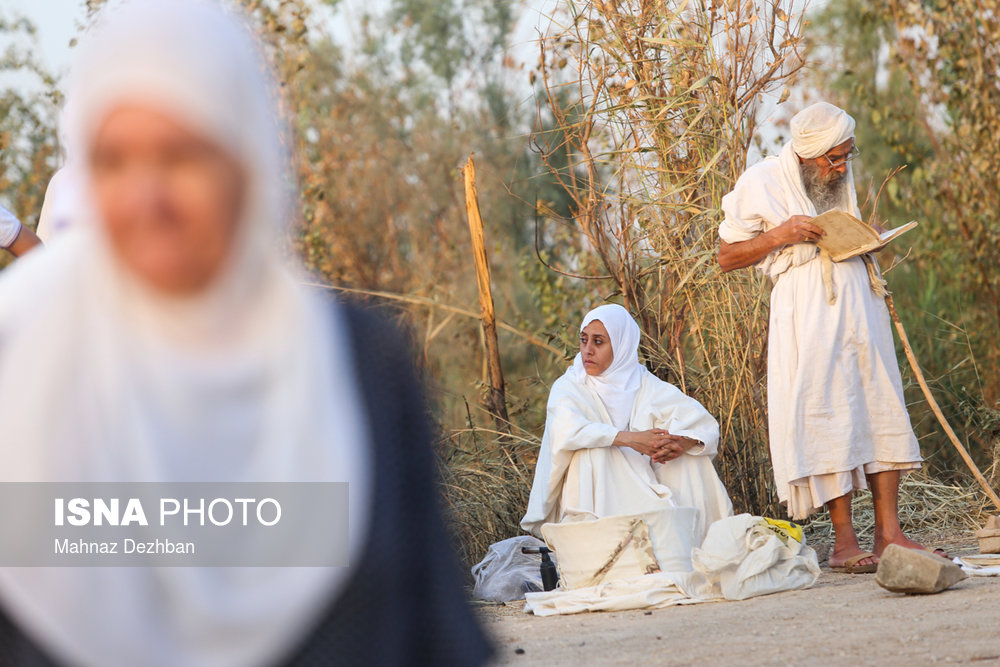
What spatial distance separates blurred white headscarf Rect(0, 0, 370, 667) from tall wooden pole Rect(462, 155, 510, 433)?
5.15 meters

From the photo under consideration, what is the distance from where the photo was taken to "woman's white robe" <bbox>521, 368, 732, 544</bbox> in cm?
534

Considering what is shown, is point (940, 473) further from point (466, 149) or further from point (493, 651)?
point (466, 149)

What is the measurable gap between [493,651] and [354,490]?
30 cm

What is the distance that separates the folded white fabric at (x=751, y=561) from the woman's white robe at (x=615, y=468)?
53 cm

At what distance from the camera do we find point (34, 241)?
14.3 feet

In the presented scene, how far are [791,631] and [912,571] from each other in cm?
68

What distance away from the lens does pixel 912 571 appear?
406cm

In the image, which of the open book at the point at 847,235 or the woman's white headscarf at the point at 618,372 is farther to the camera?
the woman's white headscarf at the point at 618,372

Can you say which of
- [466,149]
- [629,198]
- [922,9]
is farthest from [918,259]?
[466,149]

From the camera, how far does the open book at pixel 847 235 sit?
15.1 ft

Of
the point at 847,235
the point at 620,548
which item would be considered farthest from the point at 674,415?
the point at 847,235

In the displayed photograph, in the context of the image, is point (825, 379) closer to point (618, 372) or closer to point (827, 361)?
point (827, 361)

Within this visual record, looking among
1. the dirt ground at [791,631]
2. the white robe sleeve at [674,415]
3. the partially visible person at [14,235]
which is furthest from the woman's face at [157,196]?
the white robe sleeve at [674,415]

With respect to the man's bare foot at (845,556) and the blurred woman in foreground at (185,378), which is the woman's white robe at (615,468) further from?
the blurred woman in foreground at (185,378)
